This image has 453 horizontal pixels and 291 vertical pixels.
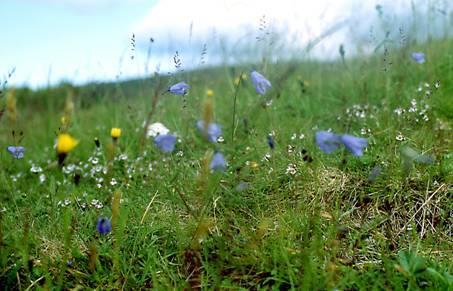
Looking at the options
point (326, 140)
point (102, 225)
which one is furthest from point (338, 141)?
point (102, 225)

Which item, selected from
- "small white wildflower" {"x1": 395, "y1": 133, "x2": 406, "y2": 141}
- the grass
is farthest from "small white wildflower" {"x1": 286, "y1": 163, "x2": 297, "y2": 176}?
"small white wildflower" {"x1": 395, "y1": 133, "x2": 406, "y2": 141}

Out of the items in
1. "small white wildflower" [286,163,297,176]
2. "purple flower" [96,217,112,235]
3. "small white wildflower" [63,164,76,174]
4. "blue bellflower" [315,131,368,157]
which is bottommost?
"small white wildflower" [63,164,76,174]

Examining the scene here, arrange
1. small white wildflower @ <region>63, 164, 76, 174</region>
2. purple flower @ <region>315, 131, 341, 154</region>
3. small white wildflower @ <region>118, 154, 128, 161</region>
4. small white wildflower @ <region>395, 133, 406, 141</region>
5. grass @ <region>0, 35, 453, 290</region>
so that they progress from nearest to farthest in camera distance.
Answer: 1. purple flower @ <region>315, 131, 341, 154</region>
2. grass @ <region>0, 35, 453, 290</region>
3. small white wildflower @ <region>395, 133, 406, 141</region>
4. small white wildflower @ <region>118, 154, 128, 161</region>
5. small white wildflower @ <region>63, 164, 76, 174</region>

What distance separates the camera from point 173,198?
7.84 ft

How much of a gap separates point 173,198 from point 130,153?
145cm

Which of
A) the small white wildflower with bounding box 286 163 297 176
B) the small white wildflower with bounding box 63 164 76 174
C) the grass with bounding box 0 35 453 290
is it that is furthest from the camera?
the small white wildflower with bounding box 63 164 76 174

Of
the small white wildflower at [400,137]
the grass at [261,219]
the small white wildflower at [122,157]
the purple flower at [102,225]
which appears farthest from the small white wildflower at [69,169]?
the small white wildflower at [400,137]

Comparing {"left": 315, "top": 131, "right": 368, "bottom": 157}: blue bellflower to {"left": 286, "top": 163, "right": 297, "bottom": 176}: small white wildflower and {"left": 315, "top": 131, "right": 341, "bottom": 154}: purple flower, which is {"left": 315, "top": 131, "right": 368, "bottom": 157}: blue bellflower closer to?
{"left": 315, "top": 131, "right": 341, "bottom": 154}: purple flower

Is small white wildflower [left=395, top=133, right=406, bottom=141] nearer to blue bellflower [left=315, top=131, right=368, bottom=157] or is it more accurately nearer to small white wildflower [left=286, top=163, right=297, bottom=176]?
small white wildflower [left=286, top=163, right=297, bottom=176]

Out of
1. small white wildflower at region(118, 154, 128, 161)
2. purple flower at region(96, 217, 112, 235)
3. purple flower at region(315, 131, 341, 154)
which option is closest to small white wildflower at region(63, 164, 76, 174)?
small white wildflower at region(118, 154, 128, 161)

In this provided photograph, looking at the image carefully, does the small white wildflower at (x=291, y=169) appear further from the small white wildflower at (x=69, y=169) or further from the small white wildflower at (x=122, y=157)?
the small white wildflower at (x=69, y=169)

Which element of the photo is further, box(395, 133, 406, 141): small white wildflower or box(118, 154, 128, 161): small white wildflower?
box(118, 154, 128, 161): small white wildflower

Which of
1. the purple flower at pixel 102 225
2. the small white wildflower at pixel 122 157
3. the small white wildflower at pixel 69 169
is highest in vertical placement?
the purple flower at pixel 102 225

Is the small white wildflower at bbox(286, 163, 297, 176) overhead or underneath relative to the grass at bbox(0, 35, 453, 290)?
overhead
